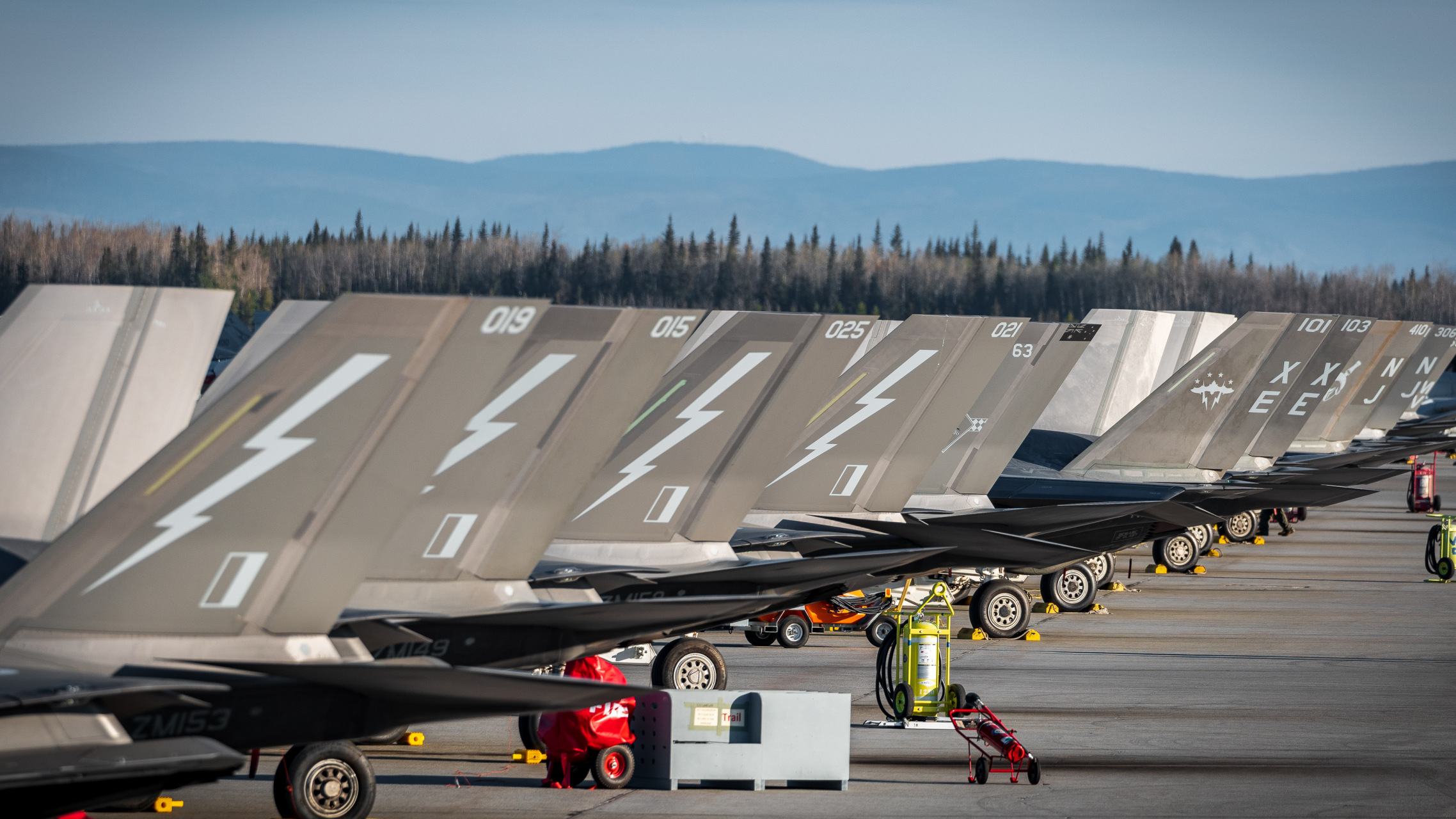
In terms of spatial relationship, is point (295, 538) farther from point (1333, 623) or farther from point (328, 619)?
point (1333, 623)

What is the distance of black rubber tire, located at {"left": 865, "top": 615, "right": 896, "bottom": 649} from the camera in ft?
77.0

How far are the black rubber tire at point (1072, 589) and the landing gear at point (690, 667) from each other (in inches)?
497

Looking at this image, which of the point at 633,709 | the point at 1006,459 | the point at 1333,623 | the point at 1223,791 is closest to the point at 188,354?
the point at 633,709

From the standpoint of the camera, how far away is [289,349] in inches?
382

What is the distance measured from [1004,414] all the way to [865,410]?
18.1ft

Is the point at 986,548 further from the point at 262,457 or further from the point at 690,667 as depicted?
the point at 262,457

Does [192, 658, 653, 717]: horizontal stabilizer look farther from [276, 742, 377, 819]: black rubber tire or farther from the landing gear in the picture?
the landing gear

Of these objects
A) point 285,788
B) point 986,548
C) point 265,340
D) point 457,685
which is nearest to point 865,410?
point 986,548

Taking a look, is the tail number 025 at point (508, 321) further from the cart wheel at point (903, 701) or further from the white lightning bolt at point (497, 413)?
the cart wheel at point (903, 701)

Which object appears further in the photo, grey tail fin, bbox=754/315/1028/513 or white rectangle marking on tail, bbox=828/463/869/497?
white rectangle marking on tail, bbox=828/463/869/497

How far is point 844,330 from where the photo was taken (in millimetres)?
17375

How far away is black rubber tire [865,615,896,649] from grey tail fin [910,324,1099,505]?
2365 millimetres

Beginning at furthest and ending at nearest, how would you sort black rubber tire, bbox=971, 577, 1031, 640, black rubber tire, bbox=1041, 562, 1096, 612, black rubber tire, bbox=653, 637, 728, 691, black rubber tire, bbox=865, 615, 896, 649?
black rubber tire, bbox=1041, 562, 1096, 612 < black rubber tire, bbox=971, 577, 1031, 640 < black rubber tire, bbox=865, 615, 896, 649 < black rubber tire, bbox=653, 637, 728, 691

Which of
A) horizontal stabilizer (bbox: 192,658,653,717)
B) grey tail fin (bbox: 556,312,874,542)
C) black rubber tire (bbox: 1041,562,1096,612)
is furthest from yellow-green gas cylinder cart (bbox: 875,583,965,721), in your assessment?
black rubber tire (bbox: 1041,562,1096,612)
